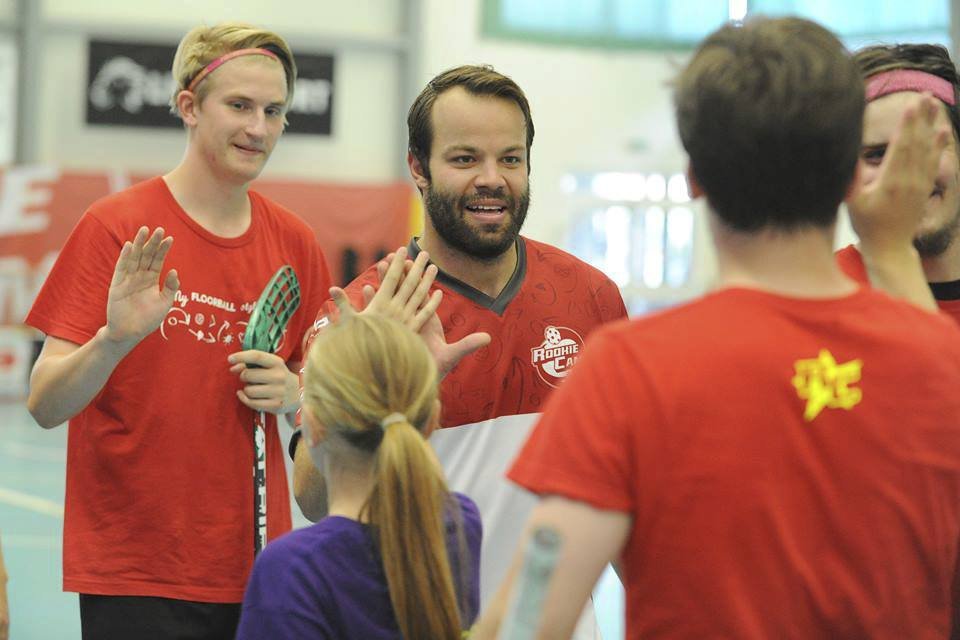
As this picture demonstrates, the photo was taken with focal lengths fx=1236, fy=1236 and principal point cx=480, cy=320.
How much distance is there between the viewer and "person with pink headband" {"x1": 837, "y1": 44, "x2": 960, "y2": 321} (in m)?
2.15

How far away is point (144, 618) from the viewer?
2.80 m

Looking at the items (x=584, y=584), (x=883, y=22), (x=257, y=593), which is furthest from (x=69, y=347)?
(x=883, y=22)

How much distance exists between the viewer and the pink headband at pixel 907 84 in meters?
2.17

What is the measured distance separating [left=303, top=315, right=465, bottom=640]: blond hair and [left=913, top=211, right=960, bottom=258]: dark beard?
93 cm

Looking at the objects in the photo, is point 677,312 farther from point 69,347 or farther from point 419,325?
point 69,347

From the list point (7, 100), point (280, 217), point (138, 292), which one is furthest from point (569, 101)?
point (138, 292)

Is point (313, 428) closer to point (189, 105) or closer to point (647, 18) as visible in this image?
point (189, 105)

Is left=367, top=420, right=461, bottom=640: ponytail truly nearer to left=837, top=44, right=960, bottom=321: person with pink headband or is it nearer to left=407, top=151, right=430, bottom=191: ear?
left=837, top=44, right=960, bottom=321: person with pink headband

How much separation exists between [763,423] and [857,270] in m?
0.80

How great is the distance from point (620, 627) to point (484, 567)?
126 inches

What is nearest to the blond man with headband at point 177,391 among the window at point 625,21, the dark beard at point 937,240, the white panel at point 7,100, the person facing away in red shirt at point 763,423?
the dark beard at point 937,240

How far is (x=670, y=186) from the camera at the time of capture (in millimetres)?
17312

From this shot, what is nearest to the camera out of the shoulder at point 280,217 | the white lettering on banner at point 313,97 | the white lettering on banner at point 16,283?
the shoulder at point 280,217

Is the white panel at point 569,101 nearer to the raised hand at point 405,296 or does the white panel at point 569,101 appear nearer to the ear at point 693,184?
the raised hand at point 405,296
